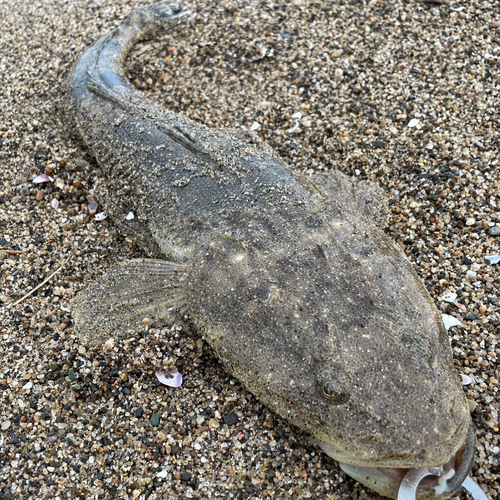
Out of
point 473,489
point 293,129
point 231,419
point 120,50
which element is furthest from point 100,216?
point 473,489

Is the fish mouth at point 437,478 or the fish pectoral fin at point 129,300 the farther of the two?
the fish pectoral fin at point 129,300

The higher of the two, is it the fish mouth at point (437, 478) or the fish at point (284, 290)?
the fish at point (284, 290)

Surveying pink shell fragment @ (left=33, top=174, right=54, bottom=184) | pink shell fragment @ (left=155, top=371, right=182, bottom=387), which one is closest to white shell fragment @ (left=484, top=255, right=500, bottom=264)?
pink shell fragment @ (left=155, top=371, right=182, bottom=387)

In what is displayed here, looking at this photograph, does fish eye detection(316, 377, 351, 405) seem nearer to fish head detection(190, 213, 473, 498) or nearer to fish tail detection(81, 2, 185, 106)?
fish head detection(190, 213, 473, 498)

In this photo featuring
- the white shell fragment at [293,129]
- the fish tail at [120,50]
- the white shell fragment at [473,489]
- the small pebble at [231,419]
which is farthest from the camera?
the white shell fragment at [293,129]

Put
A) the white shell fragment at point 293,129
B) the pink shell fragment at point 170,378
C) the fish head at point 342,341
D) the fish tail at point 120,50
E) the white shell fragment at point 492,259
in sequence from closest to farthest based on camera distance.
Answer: the fish head at point 342,341, the pink shell fragment at point 170,378, the white shell fragment at point 492,259, the fish tail at point 120,50, the white shell fragment at point 293,129

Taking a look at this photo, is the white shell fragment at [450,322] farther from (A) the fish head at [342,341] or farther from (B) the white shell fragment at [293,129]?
(B) the white shell fragment at [293,129]

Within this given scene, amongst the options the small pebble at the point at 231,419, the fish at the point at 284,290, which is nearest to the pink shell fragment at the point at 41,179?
the fish at the point at 284,290
